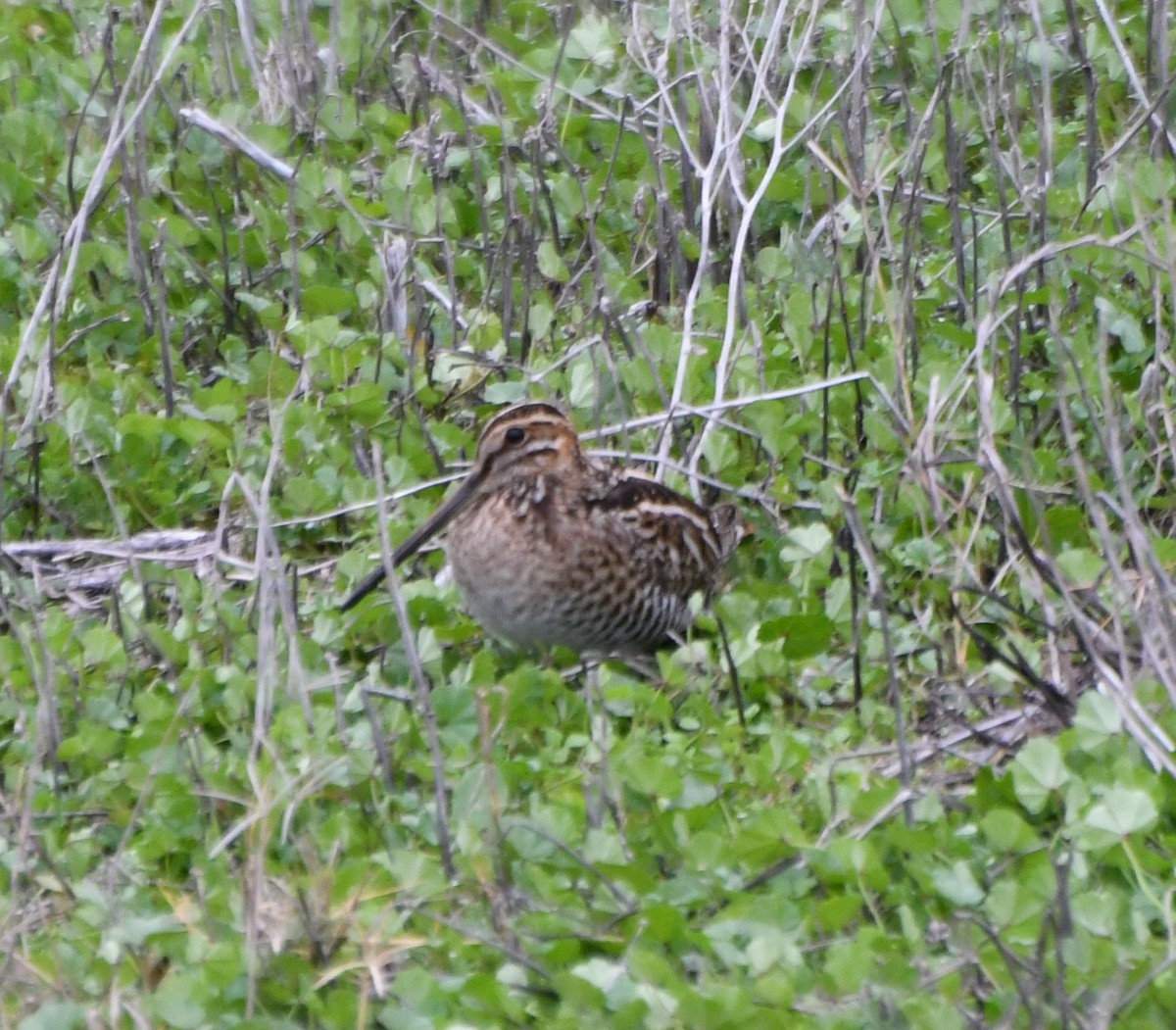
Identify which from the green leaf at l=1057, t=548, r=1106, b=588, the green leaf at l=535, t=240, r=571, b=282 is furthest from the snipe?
the green leaf at l=535, t=240, r=571, b=282

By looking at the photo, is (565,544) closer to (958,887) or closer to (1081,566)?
(1081,566)

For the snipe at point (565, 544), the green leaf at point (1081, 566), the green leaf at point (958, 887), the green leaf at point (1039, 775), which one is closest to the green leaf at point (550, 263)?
the snipe at point (565, 544)

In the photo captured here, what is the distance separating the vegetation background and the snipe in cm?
11

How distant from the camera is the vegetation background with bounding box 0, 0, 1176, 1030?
9.93 feet

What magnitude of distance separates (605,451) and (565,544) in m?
0.44

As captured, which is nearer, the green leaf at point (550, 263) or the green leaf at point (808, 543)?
the green leaf at point (808, 543)

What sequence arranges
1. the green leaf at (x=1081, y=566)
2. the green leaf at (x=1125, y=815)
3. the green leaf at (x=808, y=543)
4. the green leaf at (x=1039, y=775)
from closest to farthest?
the green leaf at (x=1125, y=815), the green leaf at (x=1039, y=775), the green leaf at (x=1081, y=566), the green leaf at (x=808, y=543)

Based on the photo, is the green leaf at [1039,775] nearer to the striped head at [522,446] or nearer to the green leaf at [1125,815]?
the green leaf at [1125,815]

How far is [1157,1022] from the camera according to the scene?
110 inches

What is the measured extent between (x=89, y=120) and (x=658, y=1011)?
4.05 meters

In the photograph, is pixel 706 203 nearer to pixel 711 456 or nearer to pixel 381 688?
pixel 711 456

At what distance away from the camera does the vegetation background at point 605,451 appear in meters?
3.03

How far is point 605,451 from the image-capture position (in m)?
4.64

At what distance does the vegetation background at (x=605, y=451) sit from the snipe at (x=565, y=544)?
0.36 feet
